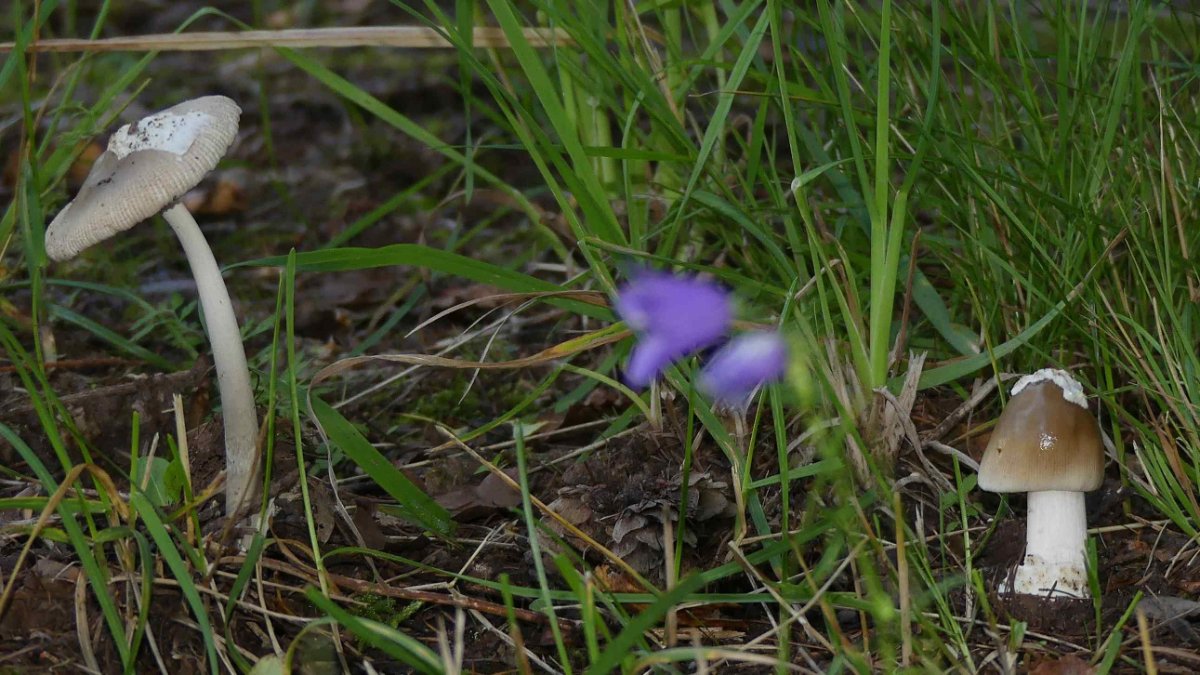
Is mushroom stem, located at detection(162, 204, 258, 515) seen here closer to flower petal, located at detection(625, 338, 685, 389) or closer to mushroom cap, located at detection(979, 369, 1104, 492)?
flower petal, located at detection(625, 338, 685, 389)

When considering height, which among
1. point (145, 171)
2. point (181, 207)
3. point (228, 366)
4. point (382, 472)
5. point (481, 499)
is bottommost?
point (481, 499)

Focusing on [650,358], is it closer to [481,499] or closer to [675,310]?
[675,310]

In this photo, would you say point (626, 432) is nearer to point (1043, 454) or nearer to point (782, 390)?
point (782, 390)

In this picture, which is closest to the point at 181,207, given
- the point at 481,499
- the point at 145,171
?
the point at 145,171

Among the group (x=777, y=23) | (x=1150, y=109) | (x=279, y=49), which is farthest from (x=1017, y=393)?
(x=279, y=49)

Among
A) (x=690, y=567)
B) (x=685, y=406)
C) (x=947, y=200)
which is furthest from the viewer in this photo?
(x=947, y=200)

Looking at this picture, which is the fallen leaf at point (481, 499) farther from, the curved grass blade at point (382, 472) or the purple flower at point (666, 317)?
the purple flower at point (666, 317)
